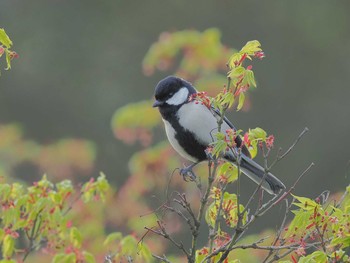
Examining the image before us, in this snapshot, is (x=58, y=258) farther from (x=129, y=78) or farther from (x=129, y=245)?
(x=129, y=78)

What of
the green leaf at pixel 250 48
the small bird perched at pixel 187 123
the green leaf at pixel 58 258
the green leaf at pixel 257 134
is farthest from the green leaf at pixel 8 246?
the green leaf at pixel 250 48

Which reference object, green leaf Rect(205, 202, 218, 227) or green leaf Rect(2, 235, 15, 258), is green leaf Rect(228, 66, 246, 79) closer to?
green leaf Rect(205, 202, 218, 227)

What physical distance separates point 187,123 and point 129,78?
7.37 meters

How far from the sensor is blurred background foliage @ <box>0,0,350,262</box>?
395 inches

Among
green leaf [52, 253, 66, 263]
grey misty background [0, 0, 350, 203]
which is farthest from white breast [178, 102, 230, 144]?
grey misty background [0, 0, 350, 203]

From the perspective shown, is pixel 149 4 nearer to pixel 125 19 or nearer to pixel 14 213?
pixel 125 19

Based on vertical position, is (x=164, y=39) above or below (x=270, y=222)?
above

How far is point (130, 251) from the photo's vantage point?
4434 mm

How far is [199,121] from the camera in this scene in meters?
4.52

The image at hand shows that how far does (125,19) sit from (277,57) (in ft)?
7.80

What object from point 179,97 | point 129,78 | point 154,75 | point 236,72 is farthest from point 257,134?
point 129,78

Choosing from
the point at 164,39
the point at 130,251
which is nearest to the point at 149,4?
the point at 164,39

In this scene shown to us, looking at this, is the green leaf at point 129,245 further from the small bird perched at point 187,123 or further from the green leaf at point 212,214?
the green leaf at point 212,214

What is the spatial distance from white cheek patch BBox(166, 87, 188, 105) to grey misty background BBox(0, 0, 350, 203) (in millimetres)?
5210
